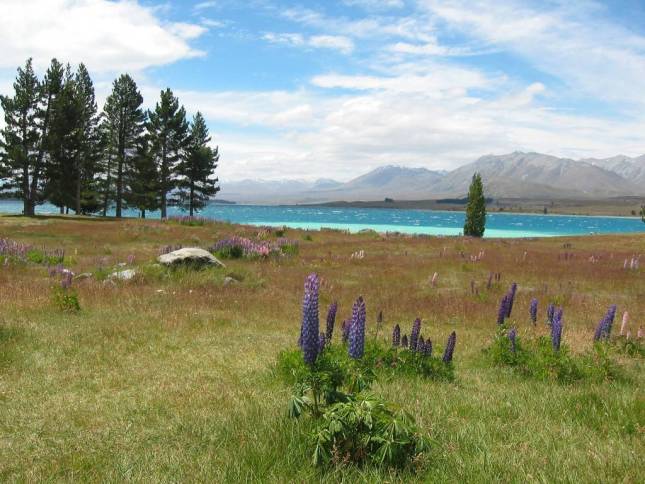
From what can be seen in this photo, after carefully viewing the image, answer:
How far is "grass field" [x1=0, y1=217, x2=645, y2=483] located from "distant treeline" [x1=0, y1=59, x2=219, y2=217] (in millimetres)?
37883

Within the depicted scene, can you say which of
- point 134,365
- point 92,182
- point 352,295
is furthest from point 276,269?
point 92,182

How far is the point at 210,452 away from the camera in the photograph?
446 centimetres

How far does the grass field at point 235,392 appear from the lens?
4.22 meters

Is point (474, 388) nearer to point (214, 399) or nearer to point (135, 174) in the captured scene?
point (214, 399)

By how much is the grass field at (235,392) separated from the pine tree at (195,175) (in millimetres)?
48166

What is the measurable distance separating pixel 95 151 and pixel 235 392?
185 feet

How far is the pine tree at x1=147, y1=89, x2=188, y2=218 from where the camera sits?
58.8 metres

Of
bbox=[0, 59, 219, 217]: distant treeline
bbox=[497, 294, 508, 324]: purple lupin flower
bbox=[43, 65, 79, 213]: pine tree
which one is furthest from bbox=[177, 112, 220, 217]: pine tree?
bbox=[497, 294, 508, 324]: purple lupin flower

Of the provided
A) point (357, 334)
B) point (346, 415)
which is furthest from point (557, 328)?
point (346, 415)

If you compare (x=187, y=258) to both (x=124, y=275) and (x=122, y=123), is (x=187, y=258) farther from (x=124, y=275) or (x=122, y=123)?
(x=122, y=123)

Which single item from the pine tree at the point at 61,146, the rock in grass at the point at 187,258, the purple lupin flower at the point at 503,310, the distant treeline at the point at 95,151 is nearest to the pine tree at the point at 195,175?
the distant treeline at the point at 95,151

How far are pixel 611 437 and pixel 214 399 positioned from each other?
452 centimetres

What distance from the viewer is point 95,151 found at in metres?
55.6

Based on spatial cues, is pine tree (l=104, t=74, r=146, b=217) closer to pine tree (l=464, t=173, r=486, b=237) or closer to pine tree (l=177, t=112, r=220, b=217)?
pine tree (l=177, t=112, r=220, b=217)
